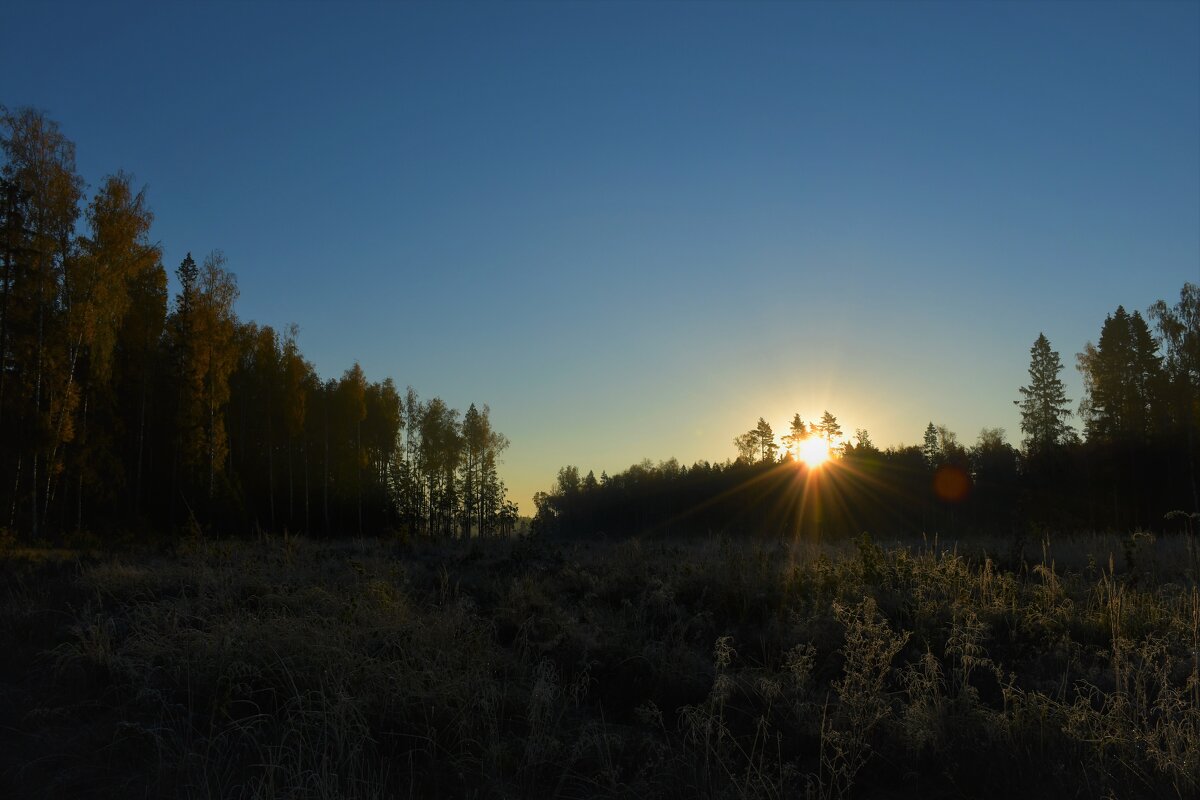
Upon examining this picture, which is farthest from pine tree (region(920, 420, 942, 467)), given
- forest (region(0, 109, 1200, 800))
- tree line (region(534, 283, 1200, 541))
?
forest (region(0, 109, 1200, 800))

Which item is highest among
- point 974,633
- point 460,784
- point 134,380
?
point 134,380

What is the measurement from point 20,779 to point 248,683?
4.43ft

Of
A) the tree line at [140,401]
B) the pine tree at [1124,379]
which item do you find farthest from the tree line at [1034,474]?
the tree line at [140,401]

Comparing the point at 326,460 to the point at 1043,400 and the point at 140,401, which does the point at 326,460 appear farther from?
the point at 1043,400

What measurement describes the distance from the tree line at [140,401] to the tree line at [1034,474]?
47.6 ft

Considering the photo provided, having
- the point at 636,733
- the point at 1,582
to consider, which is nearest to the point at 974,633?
the point at 636,733

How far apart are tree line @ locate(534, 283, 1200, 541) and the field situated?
16.1ft

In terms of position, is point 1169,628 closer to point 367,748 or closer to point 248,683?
point 367,748

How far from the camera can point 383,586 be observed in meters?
7.73

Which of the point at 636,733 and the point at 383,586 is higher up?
the point at 383,586

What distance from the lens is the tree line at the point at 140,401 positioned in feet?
72.7

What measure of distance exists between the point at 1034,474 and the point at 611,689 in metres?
42.1

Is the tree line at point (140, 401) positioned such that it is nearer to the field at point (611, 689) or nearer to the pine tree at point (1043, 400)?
the field at point (611, 689)

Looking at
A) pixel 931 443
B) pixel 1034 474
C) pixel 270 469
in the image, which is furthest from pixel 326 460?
pixel 931 443
